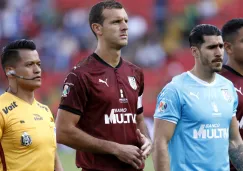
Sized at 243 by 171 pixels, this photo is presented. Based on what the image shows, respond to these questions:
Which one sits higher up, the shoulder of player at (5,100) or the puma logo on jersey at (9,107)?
the shoulder of player at (5,100)

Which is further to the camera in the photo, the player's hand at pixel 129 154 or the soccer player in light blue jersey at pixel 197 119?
the soccer player in light blue jersey at pixel 197 119

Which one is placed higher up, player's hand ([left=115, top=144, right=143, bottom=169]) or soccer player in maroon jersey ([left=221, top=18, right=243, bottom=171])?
soccer player in maroon jersey ([left=221, top=18, right=243, bottom=171])

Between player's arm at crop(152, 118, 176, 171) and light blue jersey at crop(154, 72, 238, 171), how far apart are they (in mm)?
63

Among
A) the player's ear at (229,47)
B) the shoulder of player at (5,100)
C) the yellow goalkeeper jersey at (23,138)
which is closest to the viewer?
the yellow goalkeeper jersey at (23,138)

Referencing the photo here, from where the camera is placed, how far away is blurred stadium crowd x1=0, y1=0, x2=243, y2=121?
69.2 ft

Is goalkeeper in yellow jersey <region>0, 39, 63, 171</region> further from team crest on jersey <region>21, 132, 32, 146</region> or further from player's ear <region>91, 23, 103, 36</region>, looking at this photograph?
player's ear <region>91, 23, 103, 36</region>

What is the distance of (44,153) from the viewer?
6.61m

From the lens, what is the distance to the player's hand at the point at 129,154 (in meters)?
6.81

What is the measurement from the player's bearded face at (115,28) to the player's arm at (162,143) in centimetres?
82

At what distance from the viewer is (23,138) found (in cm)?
649

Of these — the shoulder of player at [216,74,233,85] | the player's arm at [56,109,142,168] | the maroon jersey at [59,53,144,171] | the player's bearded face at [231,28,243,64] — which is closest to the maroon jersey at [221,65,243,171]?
the player's bearded face at [231,28,243,64]

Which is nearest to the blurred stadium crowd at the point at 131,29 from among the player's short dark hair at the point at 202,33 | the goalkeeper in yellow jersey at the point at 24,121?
the player's short dark hair at the point at 202,33

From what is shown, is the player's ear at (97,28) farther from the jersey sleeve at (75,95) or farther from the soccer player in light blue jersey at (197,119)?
the soccer player in light blue jersey at (197,119)

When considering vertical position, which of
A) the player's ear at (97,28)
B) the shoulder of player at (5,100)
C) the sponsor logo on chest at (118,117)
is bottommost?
the sponsor logo on chest at (118,117)
